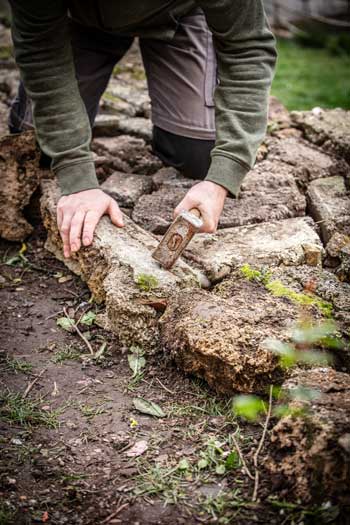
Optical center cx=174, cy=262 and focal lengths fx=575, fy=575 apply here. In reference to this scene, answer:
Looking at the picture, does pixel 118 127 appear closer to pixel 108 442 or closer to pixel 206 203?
pixel 206 203

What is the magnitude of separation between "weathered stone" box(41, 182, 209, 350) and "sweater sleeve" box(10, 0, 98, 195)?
0.25m

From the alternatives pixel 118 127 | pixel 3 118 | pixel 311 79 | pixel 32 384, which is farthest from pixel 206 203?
pixel 311 79

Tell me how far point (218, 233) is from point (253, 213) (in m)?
0.23

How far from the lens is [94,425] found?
180cm

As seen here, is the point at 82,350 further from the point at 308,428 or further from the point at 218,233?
the point at 308,428

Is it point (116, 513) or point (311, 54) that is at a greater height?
point (116, 513)

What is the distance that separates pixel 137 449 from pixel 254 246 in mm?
1019

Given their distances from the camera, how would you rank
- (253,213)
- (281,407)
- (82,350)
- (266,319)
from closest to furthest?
(281,407)
(266,319)
(82,350)
(253,213)

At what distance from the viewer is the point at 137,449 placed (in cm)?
171

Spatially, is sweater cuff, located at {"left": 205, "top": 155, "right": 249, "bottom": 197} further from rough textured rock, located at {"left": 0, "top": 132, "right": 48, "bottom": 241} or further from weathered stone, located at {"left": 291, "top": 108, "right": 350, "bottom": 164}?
weathered stone, located at {"left": 291, "top": 108, "right": 350, "bottom": 164}

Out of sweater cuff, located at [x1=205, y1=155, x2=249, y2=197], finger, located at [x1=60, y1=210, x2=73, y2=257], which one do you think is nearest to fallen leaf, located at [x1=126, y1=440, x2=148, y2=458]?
finger, located at [x1=60, y1=210, x2=73, y2=257]

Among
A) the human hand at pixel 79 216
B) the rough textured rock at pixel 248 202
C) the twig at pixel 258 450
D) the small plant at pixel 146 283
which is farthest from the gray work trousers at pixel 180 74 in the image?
the twig at pixel 258 450

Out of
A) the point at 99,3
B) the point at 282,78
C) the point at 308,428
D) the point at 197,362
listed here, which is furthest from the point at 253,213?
the point at 282,78

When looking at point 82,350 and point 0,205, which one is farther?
point 0,205
